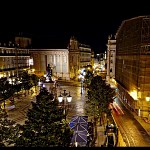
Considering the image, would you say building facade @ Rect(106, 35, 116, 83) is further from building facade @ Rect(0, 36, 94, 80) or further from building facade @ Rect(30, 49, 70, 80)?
building facade @ Rect(30, 49, 70, 80)

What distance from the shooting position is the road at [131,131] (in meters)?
26.5

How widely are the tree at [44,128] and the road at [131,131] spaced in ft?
43.1

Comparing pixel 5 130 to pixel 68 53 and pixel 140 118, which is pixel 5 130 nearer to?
pixel 140 118

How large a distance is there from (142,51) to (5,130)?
28.6 meters

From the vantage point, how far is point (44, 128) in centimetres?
1456

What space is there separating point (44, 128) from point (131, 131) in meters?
19.6

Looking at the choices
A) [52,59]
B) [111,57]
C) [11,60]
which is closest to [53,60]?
[52,59]

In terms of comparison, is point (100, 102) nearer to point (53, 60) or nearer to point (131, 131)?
point (131, 131)

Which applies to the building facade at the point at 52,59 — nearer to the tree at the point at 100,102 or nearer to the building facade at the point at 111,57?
the building facade at the point at 111,57

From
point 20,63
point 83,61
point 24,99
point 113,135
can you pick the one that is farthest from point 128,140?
point 83,61

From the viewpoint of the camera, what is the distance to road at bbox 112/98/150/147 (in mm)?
26522

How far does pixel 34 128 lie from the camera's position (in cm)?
1438

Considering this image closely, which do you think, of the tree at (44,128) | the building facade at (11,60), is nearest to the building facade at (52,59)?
the building facade at (11,60)

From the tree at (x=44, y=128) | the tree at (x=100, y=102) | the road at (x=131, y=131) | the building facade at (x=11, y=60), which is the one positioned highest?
the building facade at (x=11, y=60)
